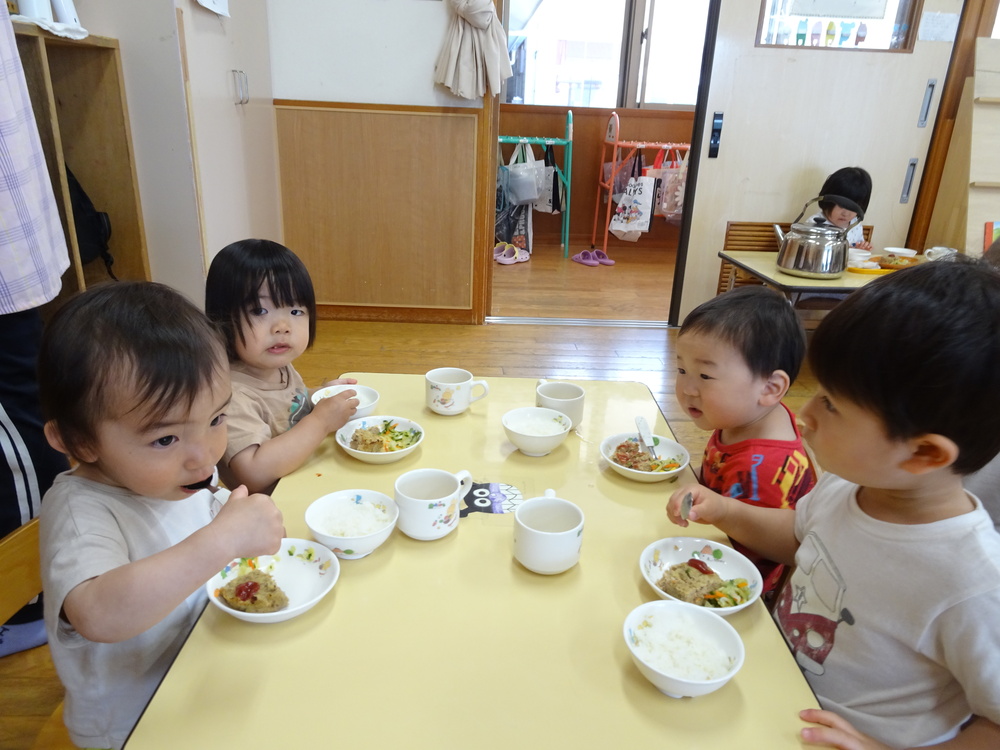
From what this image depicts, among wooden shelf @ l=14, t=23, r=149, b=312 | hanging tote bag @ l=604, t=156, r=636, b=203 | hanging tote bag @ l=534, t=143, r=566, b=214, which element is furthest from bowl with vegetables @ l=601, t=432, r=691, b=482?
hanging tote bag @ l=604, t=156, r=636, b=203

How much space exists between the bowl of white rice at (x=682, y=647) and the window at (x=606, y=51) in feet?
19.6

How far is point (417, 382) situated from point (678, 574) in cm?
81

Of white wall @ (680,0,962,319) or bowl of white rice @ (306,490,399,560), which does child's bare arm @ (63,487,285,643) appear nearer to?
bowl of white rice @ (306,490,399,560)

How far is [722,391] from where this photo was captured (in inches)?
46.4

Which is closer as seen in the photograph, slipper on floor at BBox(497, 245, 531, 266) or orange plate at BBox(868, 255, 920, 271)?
orange plate at BBox(868, 255, 920, 271)

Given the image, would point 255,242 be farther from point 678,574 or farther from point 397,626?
point 678,574

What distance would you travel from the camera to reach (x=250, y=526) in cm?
75

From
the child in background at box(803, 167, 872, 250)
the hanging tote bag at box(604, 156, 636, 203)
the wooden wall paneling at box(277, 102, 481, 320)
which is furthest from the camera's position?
the hanging tote bag at box(604, 156, 636, 203)

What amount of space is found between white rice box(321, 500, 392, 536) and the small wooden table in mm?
2349

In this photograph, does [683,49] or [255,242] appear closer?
[255,242]

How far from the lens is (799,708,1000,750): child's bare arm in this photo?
2.09 feet

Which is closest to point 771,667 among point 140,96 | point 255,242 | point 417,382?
point 417,382

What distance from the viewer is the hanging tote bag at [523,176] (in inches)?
211

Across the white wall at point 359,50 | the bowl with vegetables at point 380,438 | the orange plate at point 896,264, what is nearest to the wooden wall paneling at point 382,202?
the white wall at point 359,50
